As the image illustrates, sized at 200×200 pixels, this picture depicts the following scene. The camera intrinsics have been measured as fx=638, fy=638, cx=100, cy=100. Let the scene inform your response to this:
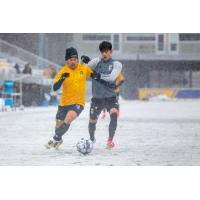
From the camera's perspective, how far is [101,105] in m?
7.21

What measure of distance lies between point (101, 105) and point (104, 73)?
0.37 meters

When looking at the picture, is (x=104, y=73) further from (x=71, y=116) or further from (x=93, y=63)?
(x=71, y=116)

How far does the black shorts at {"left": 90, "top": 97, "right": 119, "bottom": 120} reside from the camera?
7.18 m

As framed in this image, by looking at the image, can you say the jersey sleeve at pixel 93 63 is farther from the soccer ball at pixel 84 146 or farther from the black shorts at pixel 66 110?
the soccer ball at pixel 84 146

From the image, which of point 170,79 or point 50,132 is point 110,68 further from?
point 170,79

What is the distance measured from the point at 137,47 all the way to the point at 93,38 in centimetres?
127

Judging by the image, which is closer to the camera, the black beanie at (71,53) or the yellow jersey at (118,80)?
the black beanie at (71,53)

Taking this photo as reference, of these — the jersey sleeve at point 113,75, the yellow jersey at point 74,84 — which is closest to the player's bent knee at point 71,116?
the yellow jersey at point 74,84

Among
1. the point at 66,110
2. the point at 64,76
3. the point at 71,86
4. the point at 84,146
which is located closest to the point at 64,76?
the point at 64,76

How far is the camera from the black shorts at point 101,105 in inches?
283

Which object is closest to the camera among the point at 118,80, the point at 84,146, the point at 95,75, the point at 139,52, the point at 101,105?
the point at 84,146

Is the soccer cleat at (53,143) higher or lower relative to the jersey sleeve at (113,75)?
lower

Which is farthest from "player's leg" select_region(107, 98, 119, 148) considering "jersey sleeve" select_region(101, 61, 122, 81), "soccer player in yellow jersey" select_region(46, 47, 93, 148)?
"soccer player in yellow jersey" select_region(46, 47, 93, 148)
